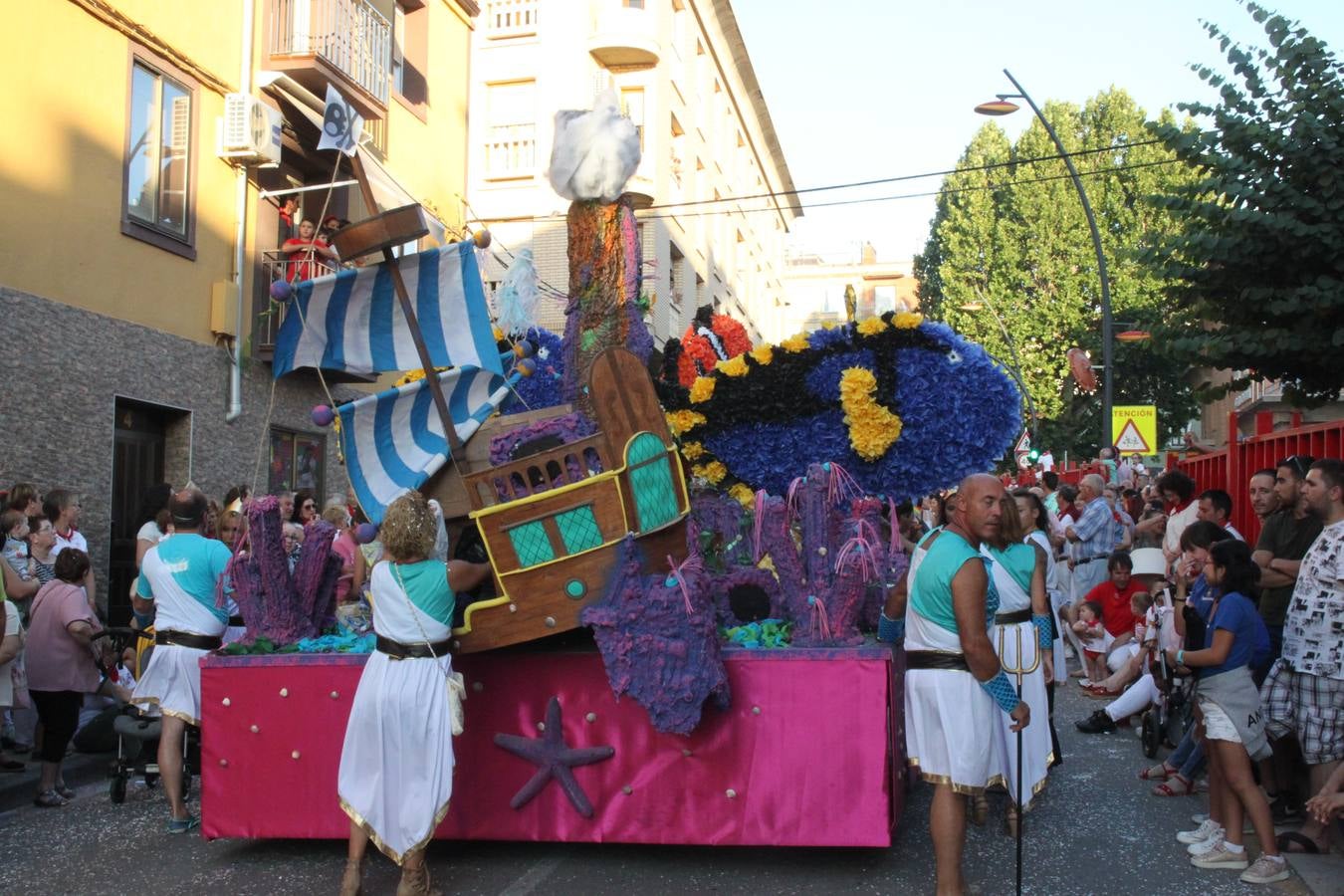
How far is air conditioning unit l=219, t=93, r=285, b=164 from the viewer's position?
1470 centimetres

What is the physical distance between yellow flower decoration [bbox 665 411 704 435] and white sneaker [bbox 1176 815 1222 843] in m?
3.40

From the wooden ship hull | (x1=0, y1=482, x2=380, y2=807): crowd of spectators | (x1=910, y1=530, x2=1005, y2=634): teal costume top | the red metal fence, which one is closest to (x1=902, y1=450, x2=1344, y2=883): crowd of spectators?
the red metal fence

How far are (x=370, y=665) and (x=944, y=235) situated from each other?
3366cm

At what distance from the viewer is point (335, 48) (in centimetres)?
1641

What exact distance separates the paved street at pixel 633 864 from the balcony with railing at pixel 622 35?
21263 mm

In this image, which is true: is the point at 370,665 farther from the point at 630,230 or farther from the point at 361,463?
the point at 630,230

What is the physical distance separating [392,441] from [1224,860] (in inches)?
192

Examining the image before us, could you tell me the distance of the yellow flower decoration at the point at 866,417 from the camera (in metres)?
7.04

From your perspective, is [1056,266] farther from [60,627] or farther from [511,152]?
[60,627]

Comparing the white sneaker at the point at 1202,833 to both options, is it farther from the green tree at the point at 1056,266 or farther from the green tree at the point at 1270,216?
the green tree at the point at 1056,266

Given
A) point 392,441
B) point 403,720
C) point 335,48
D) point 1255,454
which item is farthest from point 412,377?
point 335,48

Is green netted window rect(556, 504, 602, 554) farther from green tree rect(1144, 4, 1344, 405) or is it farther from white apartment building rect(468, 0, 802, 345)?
white apartment building rect(468, 0, 802, 345)

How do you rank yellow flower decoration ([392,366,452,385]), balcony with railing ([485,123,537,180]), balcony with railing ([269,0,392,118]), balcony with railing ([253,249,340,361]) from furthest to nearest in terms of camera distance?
balcony with railing ([485,123,537,180]), balcony with railing ([269,0,392,118]), balcony with railing ([253,249,340,361]), yellow flower decoration ([392,366,452,385])

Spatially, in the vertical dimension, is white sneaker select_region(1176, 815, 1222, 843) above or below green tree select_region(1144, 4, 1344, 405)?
below
